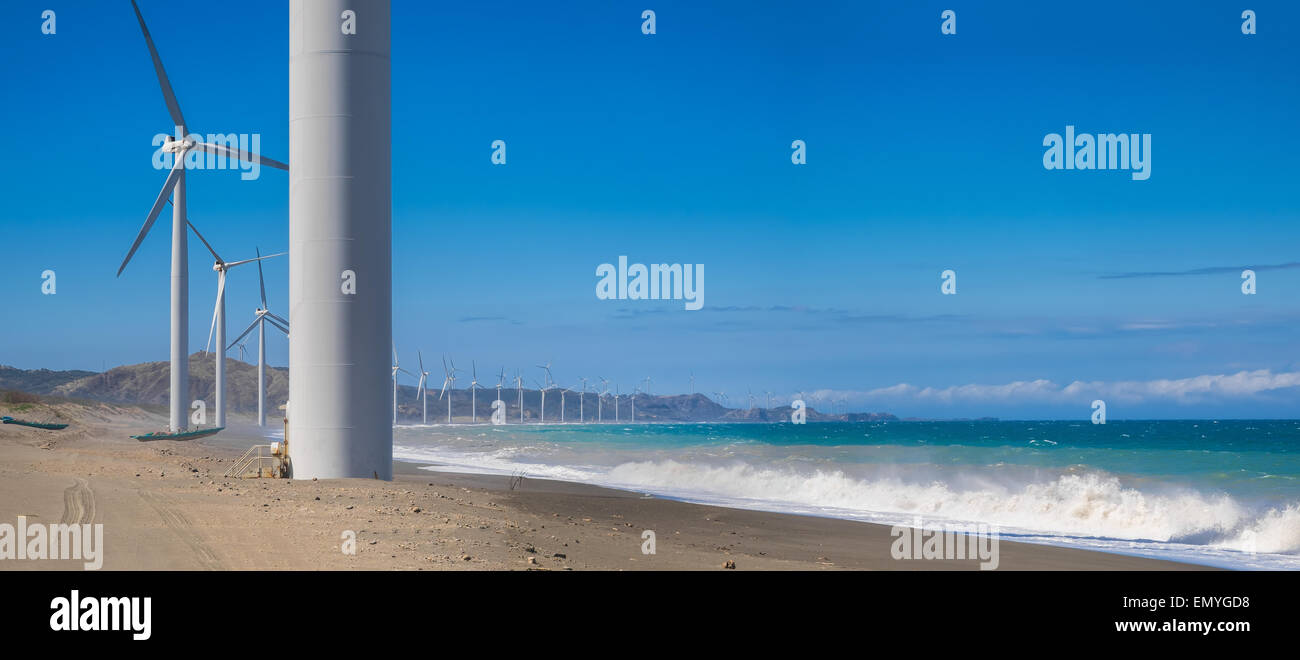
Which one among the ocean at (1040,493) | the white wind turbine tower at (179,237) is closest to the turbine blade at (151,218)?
the white wind turbine tower at (179,237)

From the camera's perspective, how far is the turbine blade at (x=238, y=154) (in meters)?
34.4

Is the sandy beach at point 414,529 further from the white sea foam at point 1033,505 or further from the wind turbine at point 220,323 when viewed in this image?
the wind turbine at point 220,323

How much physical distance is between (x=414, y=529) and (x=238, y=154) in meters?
27.3

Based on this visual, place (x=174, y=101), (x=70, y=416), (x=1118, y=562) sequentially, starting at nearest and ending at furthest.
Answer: (x=1118, y=562), (x=174, y=101), (x=70, y=416)

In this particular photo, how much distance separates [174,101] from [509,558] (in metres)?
35.0

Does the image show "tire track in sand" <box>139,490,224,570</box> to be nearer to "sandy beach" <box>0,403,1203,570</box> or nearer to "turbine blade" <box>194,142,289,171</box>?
"sandy beach" <box>0,403,1203,570</box>

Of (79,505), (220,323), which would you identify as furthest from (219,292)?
(79,505)

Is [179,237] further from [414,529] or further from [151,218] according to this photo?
[414,529]

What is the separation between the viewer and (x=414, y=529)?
1321 cm

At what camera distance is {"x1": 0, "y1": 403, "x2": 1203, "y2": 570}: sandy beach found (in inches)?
431

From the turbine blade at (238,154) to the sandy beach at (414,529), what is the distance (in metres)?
14.9
